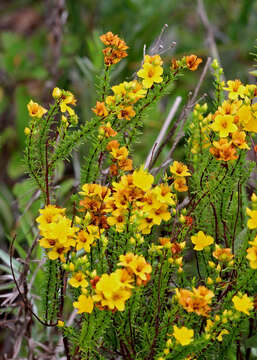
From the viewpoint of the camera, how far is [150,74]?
87 cm

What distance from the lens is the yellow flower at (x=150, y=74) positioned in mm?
853

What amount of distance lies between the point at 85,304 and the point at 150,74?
414 mm

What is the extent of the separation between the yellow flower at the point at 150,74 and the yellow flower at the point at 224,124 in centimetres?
13

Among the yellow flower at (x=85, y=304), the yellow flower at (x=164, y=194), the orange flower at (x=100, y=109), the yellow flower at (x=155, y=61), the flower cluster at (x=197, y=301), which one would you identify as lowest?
the yellow flower at (x=85, y=304)

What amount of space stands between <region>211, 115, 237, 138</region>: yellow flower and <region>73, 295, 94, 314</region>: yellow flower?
1.12 ft

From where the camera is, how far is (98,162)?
0.98m

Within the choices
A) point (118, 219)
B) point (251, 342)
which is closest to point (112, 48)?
point (118, 219)

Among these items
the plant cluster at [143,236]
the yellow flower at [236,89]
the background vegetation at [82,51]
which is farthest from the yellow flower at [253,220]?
the background vegetation at [82,51]

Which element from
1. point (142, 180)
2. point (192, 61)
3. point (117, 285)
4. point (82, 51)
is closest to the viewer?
point (117, 285)

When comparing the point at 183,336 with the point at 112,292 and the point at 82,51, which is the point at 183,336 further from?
the point at 82,51

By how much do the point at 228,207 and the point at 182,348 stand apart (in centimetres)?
32

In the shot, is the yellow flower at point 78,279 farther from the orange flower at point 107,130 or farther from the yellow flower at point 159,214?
the orange flower at point 107,130

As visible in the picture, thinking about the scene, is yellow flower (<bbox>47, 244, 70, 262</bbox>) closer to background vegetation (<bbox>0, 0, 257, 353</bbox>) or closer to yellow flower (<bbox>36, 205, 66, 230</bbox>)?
yellow flower (<bbox>36, 205, 66, 230</bbox>)

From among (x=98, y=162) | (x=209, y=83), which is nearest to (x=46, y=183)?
(x=98, y=162)
